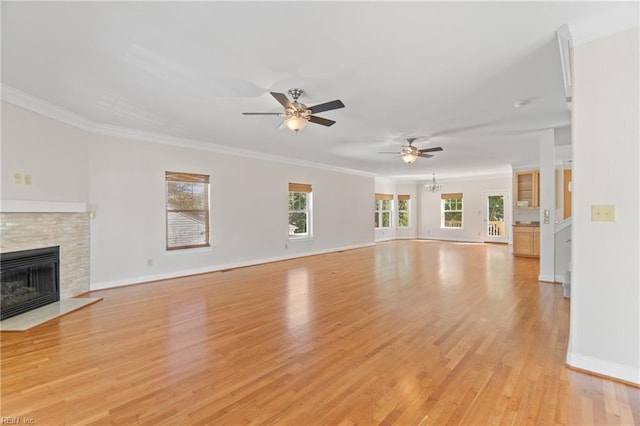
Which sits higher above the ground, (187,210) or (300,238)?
(187,210)

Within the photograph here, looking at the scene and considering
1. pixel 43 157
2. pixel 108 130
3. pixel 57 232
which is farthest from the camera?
pixel 108 130

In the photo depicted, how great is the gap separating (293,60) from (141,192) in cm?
405

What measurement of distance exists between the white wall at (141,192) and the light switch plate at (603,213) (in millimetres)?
5901

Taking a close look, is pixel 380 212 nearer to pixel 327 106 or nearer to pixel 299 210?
pixel 299 210

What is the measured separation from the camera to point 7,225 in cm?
362

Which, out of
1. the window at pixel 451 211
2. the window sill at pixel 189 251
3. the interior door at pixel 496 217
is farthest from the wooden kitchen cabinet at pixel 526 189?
the window sill at pixel 189 251

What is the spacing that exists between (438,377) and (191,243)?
17.0ft

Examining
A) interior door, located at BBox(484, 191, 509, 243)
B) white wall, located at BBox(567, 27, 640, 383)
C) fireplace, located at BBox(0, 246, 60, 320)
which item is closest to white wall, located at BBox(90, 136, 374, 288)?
fireplace, located at BBox(0, 246, 60, 320)

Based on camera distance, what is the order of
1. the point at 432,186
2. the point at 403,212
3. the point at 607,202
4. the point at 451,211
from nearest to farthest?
the point at 607,202, the point at 432,186, the point at 451,211, the point at 403,212

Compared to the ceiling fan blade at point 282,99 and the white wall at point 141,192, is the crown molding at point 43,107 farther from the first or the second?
the ceiling fan blade at point 282,99

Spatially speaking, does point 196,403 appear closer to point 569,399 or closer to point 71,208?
point 569,399

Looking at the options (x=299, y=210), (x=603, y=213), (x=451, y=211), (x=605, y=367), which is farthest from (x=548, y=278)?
(x=451, y=211)

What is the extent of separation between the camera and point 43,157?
4035mm

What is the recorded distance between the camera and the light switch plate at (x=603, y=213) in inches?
87.9
